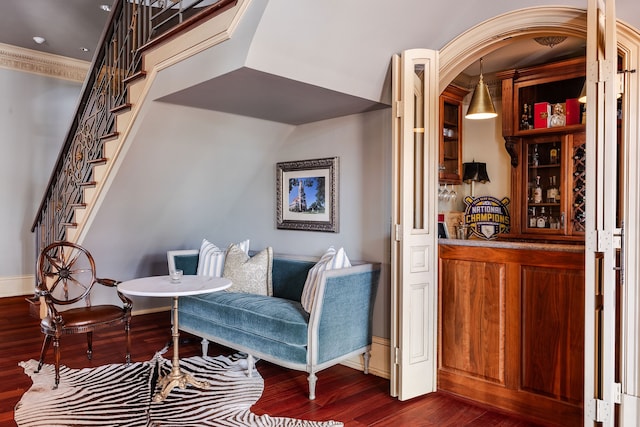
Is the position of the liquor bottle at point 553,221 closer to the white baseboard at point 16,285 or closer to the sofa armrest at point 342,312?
the sofa armrest at point 342,312

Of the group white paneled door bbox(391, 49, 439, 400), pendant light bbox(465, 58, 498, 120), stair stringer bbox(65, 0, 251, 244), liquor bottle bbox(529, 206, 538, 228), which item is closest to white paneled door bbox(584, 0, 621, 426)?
white paneled door bbox(391, 49, 439, 400)

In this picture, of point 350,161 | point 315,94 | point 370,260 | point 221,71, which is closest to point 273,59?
point 221,71

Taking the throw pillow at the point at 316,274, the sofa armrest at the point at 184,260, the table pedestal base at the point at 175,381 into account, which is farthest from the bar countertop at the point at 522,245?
the sofa armrest at the point at 184,260

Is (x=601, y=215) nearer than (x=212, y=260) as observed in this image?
Yes

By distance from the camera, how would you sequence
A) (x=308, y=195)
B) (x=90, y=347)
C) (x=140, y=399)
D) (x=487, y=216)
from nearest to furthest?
1. (x=140, y=399)
2. (x=90, y=347)
3. (x=308, y=195)
4. (x=487, y=216)

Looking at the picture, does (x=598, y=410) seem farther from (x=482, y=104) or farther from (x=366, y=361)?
(x=482, y=104)

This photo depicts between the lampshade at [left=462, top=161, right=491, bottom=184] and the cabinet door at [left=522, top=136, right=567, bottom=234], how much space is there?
0.40 meters

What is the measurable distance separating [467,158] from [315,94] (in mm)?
2436

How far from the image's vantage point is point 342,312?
3.20 metres

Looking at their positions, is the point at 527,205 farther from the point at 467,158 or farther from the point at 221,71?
the point at 221,71

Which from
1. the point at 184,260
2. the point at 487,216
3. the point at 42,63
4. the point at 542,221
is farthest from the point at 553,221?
the point at 42,63

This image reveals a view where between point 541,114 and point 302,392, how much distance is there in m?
3.36

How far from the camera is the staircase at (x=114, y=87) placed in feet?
10.1

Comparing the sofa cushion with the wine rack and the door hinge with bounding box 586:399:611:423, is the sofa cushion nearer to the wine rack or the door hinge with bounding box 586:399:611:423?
the door hinge with bounding box 586:399:611:423
